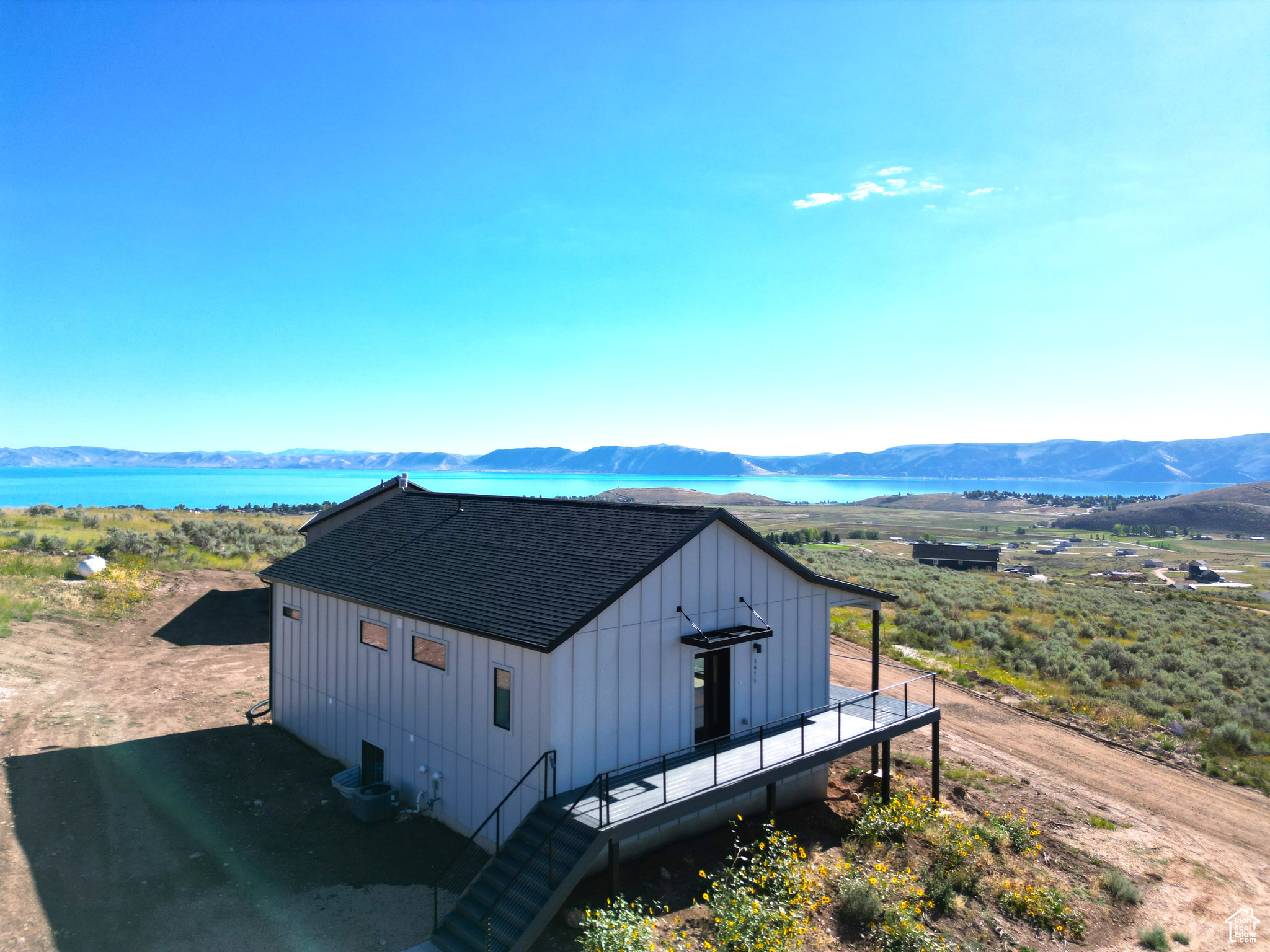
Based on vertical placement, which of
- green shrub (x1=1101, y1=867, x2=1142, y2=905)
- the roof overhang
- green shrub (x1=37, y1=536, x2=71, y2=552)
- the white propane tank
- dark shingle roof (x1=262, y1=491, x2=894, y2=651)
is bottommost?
green shrub (x1=1101, y1=867, x2=1142, y2=905)

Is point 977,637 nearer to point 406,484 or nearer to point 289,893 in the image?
point 406,484

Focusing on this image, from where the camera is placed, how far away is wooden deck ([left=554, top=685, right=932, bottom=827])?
948cm

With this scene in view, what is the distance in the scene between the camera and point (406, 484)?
22.7m

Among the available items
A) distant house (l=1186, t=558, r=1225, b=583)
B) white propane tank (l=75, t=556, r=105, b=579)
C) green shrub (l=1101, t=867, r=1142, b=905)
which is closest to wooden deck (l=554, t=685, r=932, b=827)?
green shrub (l=1101, t=867, r=1142, b=905)

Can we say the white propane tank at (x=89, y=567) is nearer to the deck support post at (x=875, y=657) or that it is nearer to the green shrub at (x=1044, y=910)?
the deck support post at (x=875, y=657)

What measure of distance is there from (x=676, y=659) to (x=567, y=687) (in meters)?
2.34

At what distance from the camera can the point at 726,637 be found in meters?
11.7

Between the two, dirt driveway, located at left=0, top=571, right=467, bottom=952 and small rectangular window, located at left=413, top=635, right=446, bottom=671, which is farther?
small rectangular window, located at left=413, top=635, right=446, bottom=671

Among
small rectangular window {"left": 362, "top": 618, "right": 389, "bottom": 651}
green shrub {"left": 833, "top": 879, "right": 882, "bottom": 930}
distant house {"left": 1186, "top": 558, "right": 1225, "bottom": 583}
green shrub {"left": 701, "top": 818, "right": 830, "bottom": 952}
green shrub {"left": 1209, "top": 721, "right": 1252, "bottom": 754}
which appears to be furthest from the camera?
distant house {"left": 1186, "top": 558, "right": 1225, "bottom": 583}

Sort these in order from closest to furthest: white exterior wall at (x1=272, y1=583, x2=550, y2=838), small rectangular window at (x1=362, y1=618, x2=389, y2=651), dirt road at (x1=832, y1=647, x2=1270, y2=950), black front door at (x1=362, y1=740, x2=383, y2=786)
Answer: white exterior wall at (x1=272, y1=583, x2=550, y2=838) → dirt road at (x1=832, y1=647, x2=1270, y2=950) → small rectangular window at (x1=362, y1=618, x2=389, y2=651) → black front door at (x1=362, y1=740, x2=383, y2=786)

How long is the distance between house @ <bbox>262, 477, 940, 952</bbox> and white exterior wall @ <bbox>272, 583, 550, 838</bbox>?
0.04 metres

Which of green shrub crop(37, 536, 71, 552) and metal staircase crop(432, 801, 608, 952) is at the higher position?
green shrub crop(37, 536, 71, 552)

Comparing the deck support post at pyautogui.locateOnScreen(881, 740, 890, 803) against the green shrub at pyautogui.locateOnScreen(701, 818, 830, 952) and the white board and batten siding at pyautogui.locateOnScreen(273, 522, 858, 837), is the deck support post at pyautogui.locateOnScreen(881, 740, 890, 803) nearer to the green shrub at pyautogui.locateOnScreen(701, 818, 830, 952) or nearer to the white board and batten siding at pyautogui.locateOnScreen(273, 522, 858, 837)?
the white board and batten siding at pyautogui.locateOnScreen(273, 522, 858, 837)

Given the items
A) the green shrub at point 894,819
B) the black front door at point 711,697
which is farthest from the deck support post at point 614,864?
the green shrub at point 894,819
